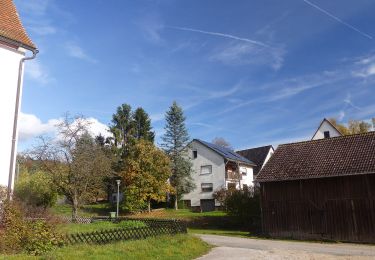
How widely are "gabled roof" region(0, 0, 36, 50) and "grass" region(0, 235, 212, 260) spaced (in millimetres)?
8867

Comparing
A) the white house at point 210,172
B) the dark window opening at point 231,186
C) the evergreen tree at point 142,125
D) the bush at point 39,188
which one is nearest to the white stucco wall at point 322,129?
the white house at point 210,172

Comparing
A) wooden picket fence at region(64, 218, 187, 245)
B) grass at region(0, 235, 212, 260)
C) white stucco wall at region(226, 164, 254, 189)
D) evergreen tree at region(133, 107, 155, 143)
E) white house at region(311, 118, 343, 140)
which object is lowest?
grass at region(0, 235, 212, 260)

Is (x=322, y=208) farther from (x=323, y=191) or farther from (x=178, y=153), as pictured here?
(x=178, y=153)

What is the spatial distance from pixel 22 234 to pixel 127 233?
4.64 metres

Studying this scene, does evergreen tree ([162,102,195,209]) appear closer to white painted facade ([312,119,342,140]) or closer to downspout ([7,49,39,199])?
Answer: white painted facade ([312,119,342,140])

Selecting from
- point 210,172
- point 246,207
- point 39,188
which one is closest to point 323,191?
point 246,207

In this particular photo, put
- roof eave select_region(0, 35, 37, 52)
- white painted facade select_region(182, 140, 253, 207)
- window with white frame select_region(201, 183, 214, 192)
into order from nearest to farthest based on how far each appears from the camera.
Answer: roof eave select_region(0, 35, 37, 52) → white painted facade select_region(182, 140, 253, 207) → window with white frame select_region(201, 183, 214, 192)

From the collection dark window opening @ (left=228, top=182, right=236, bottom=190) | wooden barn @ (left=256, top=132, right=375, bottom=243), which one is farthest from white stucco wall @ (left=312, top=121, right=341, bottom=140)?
wooden barn @ (left=256, top=132, right=375, bottom=243)

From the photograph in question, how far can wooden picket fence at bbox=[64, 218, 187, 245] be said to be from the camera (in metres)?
14.0

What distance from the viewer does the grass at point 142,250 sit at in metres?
12.5

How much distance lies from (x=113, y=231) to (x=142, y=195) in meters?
31.0

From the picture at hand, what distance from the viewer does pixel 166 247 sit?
15906 mm

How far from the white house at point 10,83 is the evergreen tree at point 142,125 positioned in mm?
45710

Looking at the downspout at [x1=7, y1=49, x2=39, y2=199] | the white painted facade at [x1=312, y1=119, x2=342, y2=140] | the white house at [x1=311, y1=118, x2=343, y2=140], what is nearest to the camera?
the downspout at [x1=7, y1=49, x2=39, y2=199]
